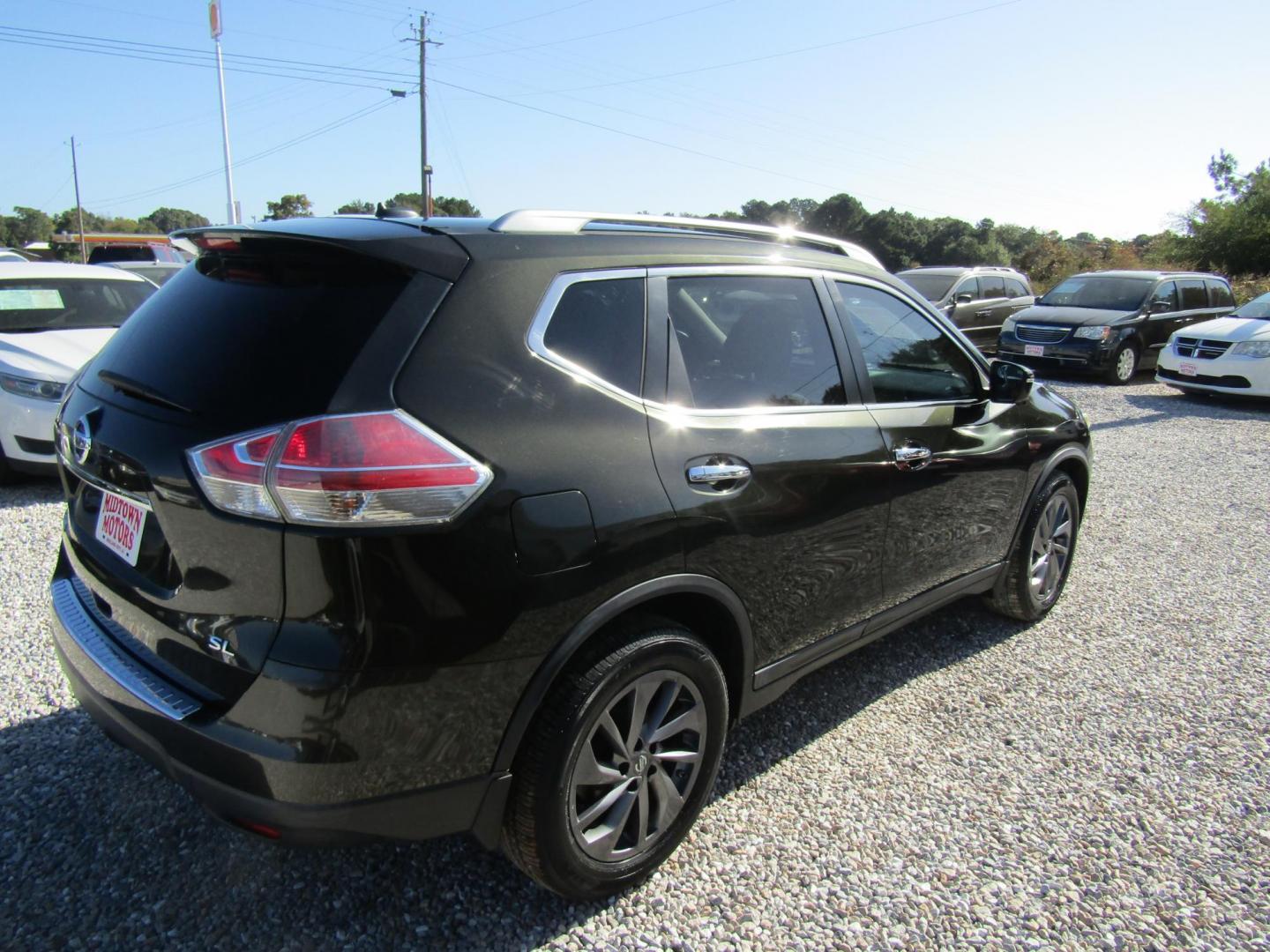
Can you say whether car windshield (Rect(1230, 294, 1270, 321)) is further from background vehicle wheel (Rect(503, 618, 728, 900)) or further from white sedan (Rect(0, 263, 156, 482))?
white sedan (Rect(0, 263, 156, 482))

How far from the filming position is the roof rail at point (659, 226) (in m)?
2.24

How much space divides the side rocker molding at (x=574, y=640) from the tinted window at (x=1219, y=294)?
16155 mm

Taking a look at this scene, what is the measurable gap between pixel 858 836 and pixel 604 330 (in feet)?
5.67

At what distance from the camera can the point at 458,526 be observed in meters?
1.78

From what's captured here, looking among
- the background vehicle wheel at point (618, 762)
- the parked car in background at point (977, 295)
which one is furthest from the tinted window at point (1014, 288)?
the background vehicle wheel at point (618, 762)

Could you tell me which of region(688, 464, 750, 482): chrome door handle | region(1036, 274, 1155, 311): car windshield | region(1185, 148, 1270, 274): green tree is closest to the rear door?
region(688, 464, 750, 482): chrome door handle

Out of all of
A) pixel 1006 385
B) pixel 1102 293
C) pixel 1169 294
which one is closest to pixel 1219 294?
pixel 1169 294

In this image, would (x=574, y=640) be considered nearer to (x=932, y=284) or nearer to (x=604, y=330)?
(x=604, y=330)

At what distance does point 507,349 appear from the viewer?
1.97 m

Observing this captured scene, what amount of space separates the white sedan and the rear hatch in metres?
3.52

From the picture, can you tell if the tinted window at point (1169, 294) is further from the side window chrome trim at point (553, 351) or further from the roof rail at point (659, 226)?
the side window chrome trim at point (553, 351)

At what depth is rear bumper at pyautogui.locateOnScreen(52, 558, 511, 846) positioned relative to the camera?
1750 millimetres

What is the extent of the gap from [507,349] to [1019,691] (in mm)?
2781

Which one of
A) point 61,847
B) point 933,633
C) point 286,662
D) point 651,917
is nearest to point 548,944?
point 651,917
